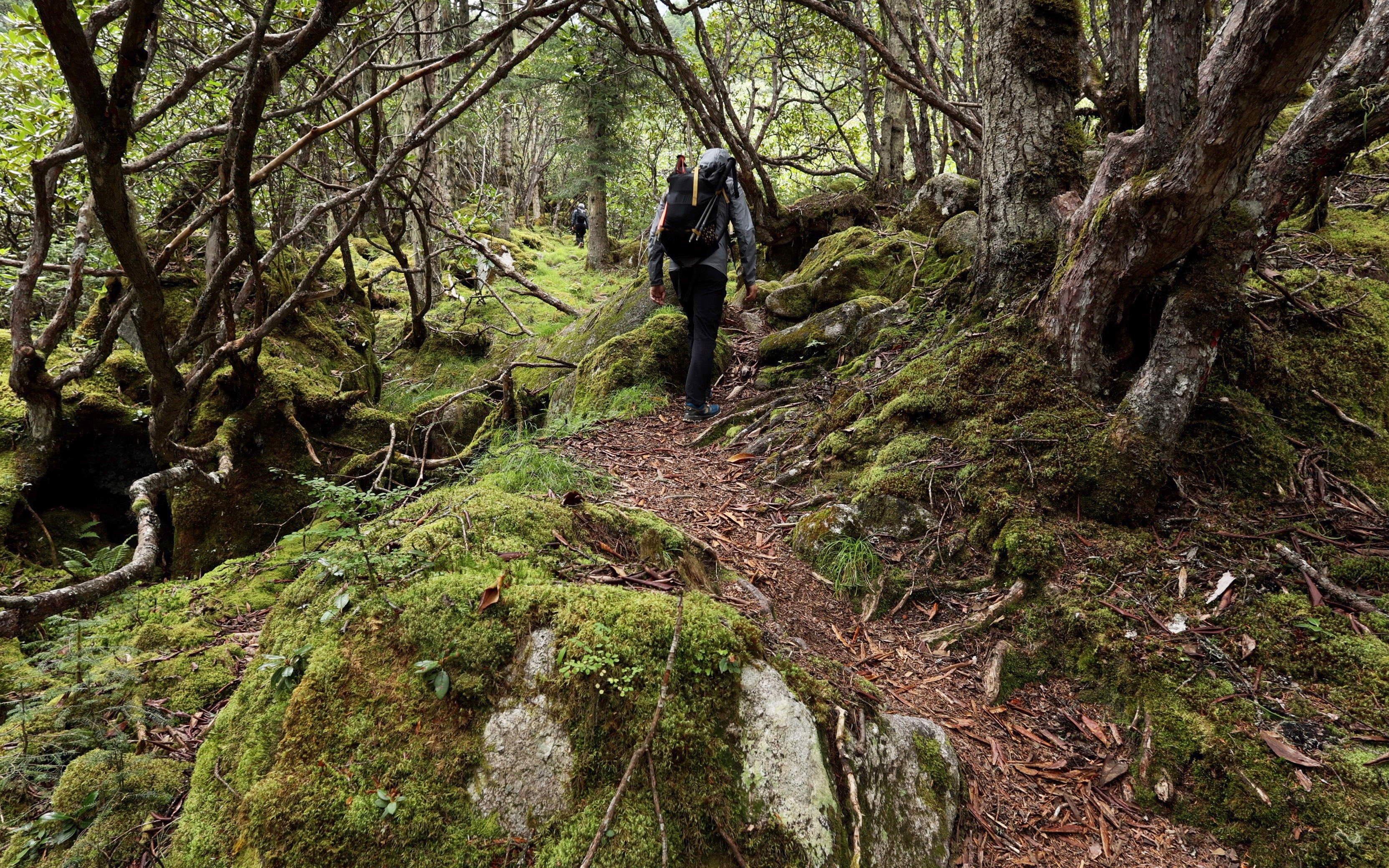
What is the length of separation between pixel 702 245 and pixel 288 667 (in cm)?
521

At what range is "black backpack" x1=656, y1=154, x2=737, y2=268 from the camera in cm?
613

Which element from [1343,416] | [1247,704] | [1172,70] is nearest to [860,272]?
[1172,70]

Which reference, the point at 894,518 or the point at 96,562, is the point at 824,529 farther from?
the point at 96,562

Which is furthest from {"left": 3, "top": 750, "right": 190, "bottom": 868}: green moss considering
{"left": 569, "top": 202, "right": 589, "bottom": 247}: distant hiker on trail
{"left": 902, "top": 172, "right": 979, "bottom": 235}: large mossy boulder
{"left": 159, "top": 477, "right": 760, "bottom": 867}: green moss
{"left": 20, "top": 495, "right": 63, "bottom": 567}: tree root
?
{"left": 569, "top": 202, "right": 589, "bottom": 247}: distant hiker on trail

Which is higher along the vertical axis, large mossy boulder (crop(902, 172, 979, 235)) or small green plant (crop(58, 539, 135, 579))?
large mossy boulder (crop(902, 172, 979, 235))

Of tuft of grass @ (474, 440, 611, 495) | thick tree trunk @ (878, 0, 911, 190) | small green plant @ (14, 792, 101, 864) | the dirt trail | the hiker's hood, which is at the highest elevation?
thick tree trunk @ (878, 0, 911, 190)

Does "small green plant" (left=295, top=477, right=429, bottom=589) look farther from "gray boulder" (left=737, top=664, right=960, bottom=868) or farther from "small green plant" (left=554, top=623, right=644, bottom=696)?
"gray boulder" (left=737, top=664, right=960, bottom=868)

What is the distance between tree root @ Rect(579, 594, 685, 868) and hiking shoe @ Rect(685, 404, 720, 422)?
14.6 ft

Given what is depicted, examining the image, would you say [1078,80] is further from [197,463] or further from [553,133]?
[553,133]

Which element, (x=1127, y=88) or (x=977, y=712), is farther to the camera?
(x=1127, y=88)

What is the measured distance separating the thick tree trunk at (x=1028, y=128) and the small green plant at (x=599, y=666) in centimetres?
423

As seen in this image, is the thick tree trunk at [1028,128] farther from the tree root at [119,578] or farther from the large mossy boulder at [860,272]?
the tree root at [119,578]

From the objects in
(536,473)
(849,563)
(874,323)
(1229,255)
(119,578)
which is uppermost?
(1229,255)

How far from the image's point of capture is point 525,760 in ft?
6.17
